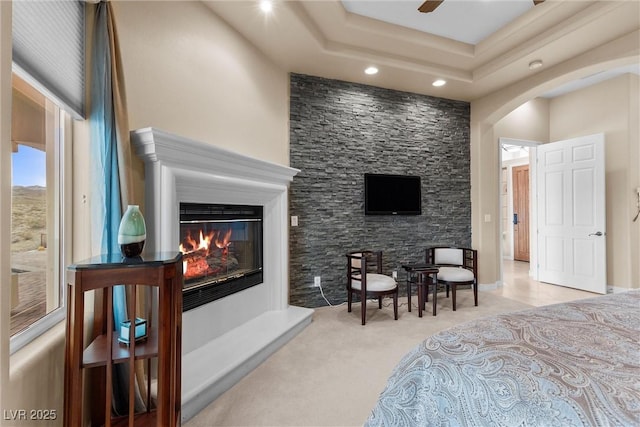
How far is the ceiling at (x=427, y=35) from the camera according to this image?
2693 mm

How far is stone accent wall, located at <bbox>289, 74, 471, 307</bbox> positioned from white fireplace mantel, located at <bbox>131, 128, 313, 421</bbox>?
47 centimetres

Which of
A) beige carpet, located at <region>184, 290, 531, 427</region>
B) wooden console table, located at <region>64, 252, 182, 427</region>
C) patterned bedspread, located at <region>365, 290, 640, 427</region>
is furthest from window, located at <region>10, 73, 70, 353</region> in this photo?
patterned bedspread, located at <region>365, 290, 640, 427</region>

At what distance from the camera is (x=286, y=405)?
183 cm

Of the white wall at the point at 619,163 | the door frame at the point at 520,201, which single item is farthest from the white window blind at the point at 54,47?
the door frame at the point at 520,201

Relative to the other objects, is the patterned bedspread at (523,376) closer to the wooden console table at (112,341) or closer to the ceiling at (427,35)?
the wooden console table at (112,341)

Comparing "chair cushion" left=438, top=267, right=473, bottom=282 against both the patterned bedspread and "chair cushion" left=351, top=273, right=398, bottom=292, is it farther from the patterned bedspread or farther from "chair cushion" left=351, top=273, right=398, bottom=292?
the patterned bedspread

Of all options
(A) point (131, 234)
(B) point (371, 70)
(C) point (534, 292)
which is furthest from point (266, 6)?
(C) point (534, 292)

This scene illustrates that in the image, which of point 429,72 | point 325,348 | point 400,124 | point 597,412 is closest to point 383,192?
point 400,124

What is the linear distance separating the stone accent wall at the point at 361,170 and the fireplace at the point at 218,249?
0.66m

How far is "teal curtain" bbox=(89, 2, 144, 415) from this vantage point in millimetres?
1541

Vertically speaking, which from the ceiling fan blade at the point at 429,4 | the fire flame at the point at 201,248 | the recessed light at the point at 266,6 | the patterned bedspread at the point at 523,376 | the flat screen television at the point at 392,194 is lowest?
the patterned bedspread at the point at 523,376

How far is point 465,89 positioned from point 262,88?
9.05 feet

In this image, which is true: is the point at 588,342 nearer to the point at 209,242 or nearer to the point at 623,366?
the point at 623,366

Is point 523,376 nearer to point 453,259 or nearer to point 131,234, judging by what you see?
point 131,234
